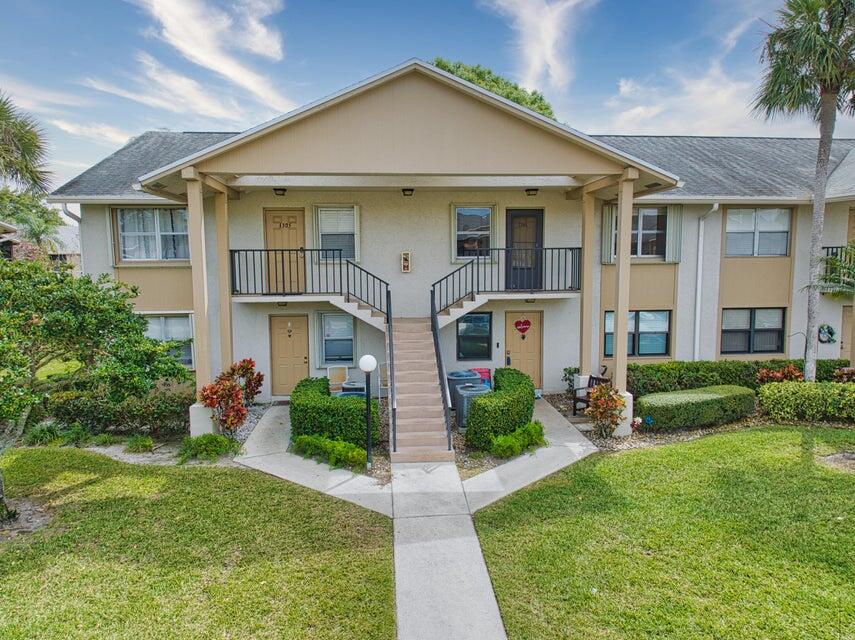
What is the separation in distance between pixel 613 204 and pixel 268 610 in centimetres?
1216

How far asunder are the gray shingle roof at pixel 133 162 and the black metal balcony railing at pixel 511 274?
7913 mm

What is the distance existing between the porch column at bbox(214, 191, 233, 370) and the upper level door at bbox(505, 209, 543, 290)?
7.25m

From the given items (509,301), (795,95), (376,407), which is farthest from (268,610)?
(795,95)

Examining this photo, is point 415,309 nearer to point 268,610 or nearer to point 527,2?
point 527,2

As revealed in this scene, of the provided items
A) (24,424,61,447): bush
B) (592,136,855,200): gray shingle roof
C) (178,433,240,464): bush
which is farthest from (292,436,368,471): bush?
(592,136,855,200): gray shingle roof

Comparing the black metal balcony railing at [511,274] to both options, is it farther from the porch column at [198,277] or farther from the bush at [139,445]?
the bush at [139,445]

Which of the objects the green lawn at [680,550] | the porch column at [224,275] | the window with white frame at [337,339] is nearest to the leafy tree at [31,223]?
the porch column at [224,275]

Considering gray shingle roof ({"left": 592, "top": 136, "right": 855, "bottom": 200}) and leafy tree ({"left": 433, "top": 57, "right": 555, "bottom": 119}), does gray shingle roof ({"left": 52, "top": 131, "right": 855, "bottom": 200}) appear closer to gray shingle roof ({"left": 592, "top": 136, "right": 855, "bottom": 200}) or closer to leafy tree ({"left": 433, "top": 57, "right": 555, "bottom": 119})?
gray shingle roof ({"left": 592, "top": 136, "right": 855, "bottom": 200})

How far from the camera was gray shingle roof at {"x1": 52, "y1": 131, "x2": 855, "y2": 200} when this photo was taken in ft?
42.6

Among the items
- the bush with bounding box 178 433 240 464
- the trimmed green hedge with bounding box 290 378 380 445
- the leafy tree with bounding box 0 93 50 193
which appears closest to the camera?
the bush with bounding box 178 433 240 464

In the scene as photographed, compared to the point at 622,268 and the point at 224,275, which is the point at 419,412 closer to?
the point at 622,268

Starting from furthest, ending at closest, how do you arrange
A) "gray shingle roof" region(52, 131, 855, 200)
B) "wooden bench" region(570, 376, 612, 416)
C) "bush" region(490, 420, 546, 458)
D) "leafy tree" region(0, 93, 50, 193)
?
"leafy tree" region(0, 93, 50, 193) < "gray shingle roof" region(52, 131, 855, 200) < "wooden bench" region(570, 376, 612, 416) < "bush" region(490, 420, 546, 458)

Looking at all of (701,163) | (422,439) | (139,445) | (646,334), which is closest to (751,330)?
(646,334)

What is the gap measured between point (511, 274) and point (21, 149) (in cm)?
1366
